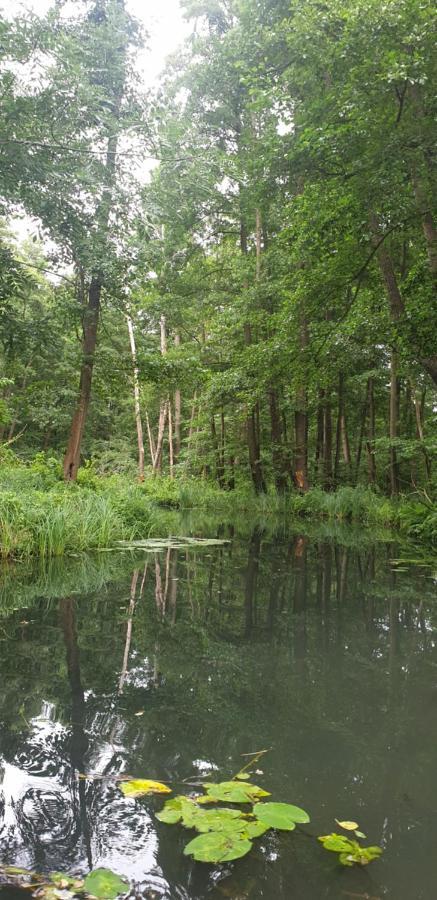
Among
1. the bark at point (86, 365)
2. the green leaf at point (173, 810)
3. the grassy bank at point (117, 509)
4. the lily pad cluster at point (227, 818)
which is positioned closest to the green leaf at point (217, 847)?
the lily pad cluster at point (227, 818)

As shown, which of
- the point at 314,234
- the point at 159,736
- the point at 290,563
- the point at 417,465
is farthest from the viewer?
the point at 417,465

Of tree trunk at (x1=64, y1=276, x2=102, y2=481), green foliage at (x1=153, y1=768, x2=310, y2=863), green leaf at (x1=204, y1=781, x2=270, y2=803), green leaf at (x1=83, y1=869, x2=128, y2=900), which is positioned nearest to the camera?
green leaf at (x1=83, y1=869, x2=128, y2=900)

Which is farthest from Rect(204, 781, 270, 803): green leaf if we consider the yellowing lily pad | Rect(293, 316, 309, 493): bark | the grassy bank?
Rect(293, 316, 309, 493): bark

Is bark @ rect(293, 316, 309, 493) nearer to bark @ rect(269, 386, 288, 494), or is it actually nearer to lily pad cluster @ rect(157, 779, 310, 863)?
bark @ rect(269, 386, 288, 494)

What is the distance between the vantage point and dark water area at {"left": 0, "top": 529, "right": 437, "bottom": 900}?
50.9 inches

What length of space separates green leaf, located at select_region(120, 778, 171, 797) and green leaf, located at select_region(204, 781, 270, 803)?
0.45 feet

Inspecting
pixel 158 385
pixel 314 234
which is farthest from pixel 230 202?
pixel 314 234

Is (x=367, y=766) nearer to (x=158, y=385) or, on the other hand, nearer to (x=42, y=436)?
(x=158, y=385)

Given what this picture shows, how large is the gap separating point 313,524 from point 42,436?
59.3 ft

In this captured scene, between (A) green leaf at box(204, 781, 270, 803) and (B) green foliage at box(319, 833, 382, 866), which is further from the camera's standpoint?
(A) green leaf at box(204, 781, 270, 803)

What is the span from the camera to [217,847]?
1285 millimetres

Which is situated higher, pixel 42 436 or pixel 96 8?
pixel 96 8

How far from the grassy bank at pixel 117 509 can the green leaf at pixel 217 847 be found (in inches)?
198

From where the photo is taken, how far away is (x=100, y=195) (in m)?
8.31
